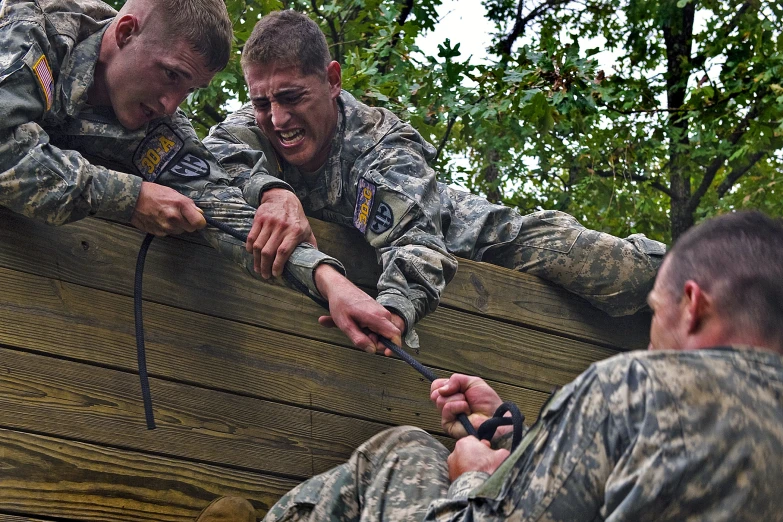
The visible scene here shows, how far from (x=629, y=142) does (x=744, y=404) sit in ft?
25.3

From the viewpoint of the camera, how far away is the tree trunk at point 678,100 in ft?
28.2

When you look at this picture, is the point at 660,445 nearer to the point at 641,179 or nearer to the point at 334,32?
the point at 334,32

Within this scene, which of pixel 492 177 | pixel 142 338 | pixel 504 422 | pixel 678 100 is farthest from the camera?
pixel 492 177

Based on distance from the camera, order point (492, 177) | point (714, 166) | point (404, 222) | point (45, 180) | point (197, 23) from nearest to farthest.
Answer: point (45, 180) < point (197, 23) < point (404, 222) < point (714, 166) < point (492, 177)

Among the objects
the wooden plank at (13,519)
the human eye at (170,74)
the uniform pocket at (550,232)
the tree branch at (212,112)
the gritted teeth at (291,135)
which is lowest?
the tree branch at (212,112)

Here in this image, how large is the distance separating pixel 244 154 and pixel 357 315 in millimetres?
921

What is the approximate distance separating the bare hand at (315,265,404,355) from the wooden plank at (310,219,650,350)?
44cm

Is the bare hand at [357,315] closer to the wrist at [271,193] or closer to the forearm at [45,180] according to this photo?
the wrist at [271,193]

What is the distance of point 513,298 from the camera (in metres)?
3.77

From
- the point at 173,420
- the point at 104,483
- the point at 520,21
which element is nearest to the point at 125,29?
the point at 173,420

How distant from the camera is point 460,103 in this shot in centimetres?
684

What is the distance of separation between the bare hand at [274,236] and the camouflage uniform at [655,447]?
1343 mm

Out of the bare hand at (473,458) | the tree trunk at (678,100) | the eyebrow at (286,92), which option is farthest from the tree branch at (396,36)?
the bare hand at (473,458)

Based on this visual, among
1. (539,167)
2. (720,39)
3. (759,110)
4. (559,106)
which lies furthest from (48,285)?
(539,167)
